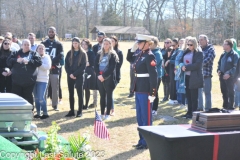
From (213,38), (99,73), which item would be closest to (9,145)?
(99,73)

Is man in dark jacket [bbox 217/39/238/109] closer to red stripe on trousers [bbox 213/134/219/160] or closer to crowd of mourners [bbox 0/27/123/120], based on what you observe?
crowd of mourners [bbox 0/27/123/120]

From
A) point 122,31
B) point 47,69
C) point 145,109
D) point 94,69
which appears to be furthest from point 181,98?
point 122,31

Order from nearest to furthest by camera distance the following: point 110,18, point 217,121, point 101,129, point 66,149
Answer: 1. point 66,149
2. point 217,121
3. point 101,129
4. point 110,18

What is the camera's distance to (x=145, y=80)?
18.7 ft

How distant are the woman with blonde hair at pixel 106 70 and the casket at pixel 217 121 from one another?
160 inches

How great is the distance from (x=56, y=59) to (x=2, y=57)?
4.04ft

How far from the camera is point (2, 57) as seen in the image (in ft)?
26.0

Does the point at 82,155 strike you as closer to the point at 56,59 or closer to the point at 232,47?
the point at 56,59

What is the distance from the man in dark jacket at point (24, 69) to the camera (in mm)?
7180

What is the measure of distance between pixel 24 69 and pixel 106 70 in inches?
64.0

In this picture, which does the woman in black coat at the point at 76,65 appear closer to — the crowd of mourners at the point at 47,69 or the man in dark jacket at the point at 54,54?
the crowd of mourners at the point at 47,69

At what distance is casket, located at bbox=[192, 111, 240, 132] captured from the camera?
3490mm

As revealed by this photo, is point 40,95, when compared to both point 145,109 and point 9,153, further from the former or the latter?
point 9,153

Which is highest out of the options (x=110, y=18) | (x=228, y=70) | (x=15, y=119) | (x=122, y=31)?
(x=110, y=18)
